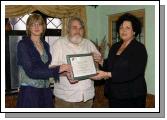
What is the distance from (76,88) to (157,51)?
69cm

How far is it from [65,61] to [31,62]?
0.91 ft

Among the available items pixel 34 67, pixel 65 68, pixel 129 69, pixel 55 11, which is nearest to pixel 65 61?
pixel 65 68

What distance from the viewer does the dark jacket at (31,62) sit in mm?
1918

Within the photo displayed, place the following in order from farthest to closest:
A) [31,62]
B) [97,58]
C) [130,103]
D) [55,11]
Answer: [55,11] → [97,58] → [130,103] → [31,62]

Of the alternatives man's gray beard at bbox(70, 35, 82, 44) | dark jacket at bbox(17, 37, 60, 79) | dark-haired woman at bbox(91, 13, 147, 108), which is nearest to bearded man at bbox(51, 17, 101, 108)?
man's gray beard at bbox(70, 35, 82, 44)

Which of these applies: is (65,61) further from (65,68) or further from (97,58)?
(97,58)

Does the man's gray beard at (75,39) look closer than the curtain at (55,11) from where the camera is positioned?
Yes

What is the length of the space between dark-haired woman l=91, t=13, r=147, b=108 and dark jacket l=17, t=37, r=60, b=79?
1.67 feet

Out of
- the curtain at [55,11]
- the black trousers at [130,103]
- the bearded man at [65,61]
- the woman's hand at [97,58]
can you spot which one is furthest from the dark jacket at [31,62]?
the curtain at [55,11]

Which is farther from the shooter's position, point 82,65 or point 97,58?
point 97,58

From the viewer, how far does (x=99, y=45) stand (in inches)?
142

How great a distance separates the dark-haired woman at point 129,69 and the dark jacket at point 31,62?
1.67ft

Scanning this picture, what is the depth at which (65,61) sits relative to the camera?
2070mm

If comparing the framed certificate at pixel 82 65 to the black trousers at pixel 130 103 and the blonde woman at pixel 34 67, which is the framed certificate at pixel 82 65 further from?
the black trousers at pixel 130 103
